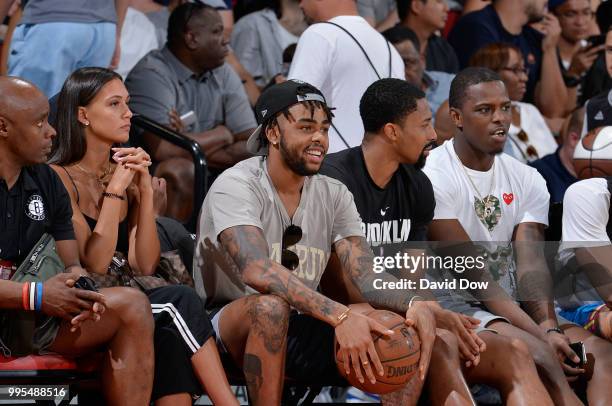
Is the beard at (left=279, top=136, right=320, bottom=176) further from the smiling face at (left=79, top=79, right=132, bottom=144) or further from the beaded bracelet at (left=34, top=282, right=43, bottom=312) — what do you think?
the beaded bracelet at (left=34, top=282, right=43, bottom=312)

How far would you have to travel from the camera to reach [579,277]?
5789 millimetres

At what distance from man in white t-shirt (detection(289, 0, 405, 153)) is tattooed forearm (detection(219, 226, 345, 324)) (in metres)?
1.78

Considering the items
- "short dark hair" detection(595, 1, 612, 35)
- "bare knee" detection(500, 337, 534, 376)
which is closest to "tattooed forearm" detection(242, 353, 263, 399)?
"bare knee" detection(500, 337, 534, 376)

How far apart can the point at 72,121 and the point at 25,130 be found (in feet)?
1.85

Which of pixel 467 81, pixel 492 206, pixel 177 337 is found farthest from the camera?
pixel 467 81

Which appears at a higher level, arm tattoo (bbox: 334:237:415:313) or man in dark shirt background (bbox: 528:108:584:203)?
arm tattoo (bbox: 334:237:415:313)

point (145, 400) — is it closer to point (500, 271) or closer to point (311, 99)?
point (311, 99)

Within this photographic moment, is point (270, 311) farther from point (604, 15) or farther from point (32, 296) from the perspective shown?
point (604, 15)

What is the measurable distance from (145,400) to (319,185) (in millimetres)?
1275

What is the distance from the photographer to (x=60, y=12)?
6.36 m

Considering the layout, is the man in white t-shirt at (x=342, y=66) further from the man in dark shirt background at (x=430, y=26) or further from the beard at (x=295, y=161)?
the man in dark shirt background at (x=430, y=26)

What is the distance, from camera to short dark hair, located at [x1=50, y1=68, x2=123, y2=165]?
16.9 ft

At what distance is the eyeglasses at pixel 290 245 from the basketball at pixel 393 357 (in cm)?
48

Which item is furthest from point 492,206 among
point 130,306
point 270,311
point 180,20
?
point 180,20
